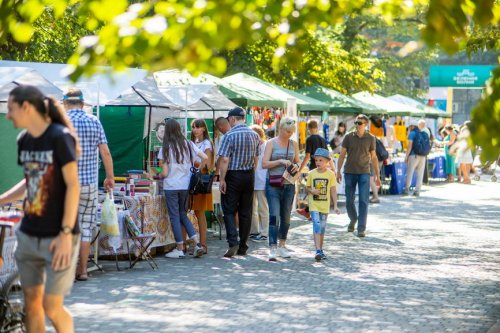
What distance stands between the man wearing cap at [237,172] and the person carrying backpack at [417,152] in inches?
526

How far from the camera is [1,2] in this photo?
596cm

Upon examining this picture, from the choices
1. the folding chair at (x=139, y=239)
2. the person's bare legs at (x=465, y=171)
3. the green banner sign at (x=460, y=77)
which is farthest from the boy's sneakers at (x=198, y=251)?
the green banner sign at (x=460, y=77)

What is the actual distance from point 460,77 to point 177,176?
37.5 m

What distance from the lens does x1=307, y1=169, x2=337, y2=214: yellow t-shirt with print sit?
43.5 ft

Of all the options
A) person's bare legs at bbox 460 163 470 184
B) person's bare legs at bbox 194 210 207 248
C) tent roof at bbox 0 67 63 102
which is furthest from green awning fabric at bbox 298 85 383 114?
tent roof at bbox 0 67 63 102

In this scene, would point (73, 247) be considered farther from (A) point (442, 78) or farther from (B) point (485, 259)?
(A) point (442, 78)

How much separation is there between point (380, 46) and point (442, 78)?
1375 inches

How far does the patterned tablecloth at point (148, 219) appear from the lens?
1280 centimetres

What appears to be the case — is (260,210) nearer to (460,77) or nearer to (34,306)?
(34,306)

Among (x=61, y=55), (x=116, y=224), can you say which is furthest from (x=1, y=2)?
(x=61, y=55)

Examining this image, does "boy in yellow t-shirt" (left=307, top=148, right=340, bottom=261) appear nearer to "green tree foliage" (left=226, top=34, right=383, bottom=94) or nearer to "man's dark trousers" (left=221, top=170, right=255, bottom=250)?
"man's dark trousers" (left=221, top=170, right=255, bottom=250)

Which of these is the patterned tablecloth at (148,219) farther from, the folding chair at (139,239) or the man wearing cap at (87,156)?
the man wearing cap at (87,156)

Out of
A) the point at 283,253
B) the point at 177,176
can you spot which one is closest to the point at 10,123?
the point at 177,176

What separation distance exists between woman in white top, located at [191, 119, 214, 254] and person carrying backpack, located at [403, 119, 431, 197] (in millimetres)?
11989
